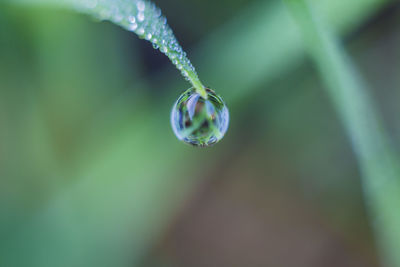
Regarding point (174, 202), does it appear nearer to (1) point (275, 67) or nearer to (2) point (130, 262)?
(2) point (130, 262)

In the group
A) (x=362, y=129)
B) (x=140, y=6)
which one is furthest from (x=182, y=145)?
(x=140, y=6)

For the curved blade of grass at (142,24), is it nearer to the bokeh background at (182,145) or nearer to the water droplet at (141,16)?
the water droplet at (141,16)

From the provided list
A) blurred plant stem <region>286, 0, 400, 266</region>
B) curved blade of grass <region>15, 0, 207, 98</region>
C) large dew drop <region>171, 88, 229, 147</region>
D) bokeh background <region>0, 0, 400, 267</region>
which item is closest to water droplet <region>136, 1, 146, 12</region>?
curved blade of grass <region>15, 0, 207, 98</region>

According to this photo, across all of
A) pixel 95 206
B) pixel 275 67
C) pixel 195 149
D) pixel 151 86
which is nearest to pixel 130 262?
pixel 95 206

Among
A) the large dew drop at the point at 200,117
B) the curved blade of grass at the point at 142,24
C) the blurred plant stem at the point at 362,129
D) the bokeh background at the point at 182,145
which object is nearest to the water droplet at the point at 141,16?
the curved blade of grass at the point at 142,24

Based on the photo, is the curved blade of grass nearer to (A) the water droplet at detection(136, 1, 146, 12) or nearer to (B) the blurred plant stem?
(A) the water droplet at detection(136, 1, 146, 12)

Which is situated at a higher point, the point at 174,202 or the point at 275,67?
the point at 275,67

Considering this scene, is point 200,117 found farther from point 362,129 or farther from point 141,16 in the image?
point 362,129
